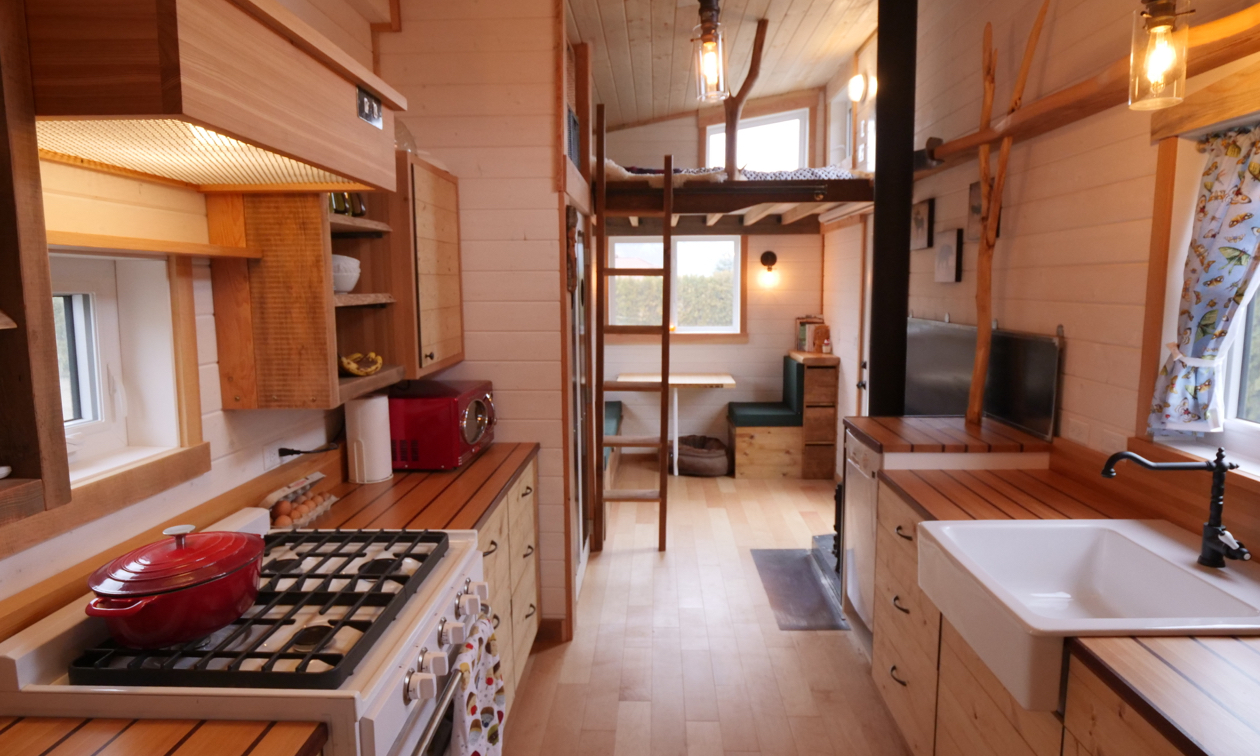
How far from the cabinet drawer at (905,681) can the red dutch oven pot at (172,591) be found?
178 centimetres

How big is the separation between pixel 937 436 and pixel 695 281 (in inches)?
155

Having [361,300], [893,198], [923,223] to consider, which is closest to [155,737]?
[361,300]

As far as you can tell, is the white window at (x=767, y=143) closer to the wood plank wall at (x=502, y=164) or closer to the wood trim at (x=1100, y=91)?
the wood trim at (x=1100, y=91)

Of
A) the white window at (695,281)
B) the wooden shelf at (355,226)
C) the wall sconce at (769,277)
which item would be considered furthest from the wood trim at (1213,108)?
the white window at (695,281)

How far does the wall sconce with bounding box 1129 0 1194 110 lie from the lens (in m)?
1.49

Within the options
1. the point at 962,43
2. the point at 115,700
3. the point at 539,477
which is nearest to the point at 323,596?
the point at 115,700

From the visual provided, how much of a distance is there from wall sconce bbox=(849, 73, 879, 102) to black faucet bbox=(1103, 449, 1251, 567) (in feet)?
11.4

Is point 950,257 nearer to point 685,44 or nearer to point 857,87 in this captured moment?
point 857,87

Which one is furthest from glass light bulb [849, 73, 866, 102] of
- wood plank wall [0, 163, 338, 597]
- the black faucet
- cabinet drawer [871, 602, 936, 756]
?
wood plank wall [0, 163, 338, 597]

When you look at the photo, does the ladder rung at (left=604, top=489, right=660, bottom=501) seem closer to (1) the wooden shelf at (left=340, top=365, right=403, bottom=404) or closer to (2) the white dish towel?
(1) the wooden shelf at (left=340, top=365, right=403, bottom=404)

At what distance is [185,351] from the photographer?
5.60 feet

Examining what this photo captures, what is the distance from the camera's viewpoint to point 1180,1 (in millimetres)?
1540

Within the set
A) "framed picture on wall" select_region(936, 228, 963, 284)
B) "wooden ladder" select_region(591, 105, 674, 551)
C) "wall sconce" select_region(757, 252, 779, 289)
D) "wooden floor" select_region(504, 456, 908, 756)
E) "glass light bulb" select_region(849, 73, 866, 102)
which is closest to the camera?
"wooden floor" select_region(504, 456, 908, 756)

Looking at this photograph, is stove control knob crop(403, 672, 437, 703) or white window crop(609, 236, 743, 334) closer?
stove control knob crop(403, 672, 437, 703)
